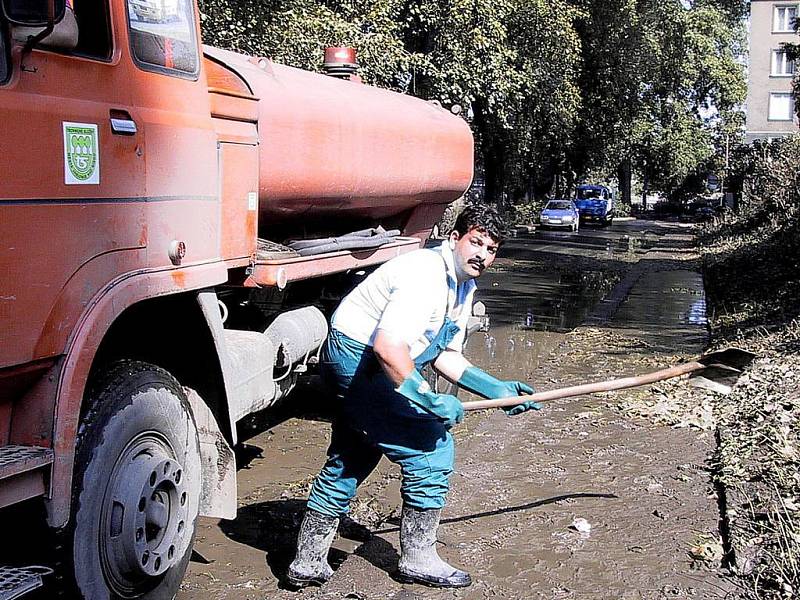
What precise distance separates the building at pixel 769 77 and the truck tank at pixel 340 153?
57.7m

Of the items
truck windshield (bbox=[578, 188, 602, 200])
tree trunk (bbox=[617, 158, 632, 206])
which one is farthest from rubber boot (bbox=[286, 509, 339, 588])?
tree trunk (bbox=[617, 158, 632, 206])

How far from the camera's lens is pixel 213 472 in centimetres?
468

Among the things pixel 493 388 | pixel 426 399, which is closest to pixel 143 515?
pixel 426 399

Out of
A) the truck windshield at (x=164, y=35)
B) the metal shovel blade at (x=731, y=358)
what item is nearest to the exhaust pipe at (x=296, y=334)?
the truck windshield at (x=164, y=35)

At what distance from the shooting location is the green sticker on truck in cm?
350

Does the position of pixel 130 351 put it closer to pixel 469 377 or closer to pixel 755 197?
pixel 469 377

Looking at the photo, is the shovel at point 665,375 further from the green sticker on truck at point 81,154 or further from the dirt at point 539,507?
the green sticker on truck at point 81,154

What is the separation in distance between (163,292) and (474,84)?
686 inches

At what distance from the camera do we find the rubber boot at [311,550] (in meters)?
4.72

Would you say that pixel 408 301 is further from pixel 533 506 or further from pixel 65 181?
pixel 533 506

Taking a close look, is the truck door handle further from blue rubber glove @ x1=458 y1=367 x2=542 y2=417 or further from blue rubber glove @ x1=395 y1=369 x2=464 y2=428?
blue rubber glove @ x1=458 y1=367 x2=542 y2=417

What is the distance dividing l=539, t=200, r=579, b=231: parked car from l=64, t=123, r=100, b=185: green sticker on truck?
36.7 meters

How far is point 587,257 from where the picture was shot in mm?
27766

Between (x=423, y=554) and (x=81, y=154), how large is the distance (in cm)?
247
